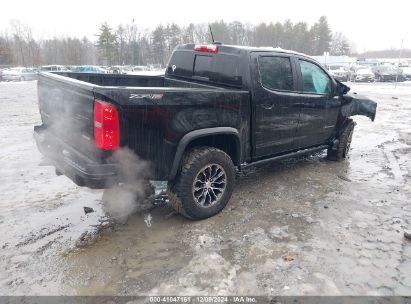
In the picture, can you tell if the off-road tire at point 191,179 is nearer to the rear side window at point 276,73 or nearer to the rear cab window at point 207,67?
the rear cab window at point 207,67

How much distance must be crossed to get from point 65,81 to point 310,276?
319cm

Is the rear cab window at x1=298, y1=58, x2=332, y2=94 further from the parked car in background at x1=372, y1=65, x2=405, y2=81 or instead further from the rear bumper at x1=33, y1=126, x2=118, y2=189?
the parked car in background at x1=372, y1=65, x2=405, y2=81

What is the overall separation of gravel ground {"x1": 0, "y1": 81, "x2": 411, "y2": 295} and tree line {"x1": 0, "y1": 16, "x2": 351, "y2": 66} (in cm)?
6494

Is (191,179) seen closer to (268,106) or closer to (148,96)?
(148,96)

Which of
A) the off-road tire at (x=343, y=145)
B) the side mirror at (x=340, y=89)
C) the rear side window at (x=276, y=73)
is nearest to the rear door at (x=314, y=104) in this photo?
the side mirror at (x=340, y=89)

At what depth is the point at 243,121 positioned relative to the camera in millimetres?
4430

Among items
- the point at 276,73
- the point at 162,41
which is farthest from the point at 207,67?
the point at 162,41

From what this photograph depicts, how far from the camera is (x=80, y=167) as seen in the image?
3.47 m

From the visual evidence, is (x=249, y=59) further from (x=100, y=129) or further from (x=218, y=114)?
(x=100, y=129)

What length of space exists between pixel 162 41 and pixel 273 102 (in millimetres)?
84230

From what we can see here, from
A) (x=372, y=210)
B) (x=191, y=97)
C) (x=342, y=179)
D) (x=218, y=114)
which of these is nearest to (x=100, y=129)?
(x=191, y=97)

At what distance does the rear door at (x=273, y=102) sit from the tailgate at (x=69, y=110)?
2091mm

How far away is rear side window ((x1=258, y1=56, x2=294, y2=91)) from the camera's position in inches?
183

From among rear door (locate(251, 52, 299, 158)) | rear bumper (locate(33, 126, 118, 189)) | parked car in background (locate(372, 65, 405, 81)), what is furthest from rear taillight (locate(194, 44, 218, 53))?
parked car in background (locate(372, 65, 405, 81))
